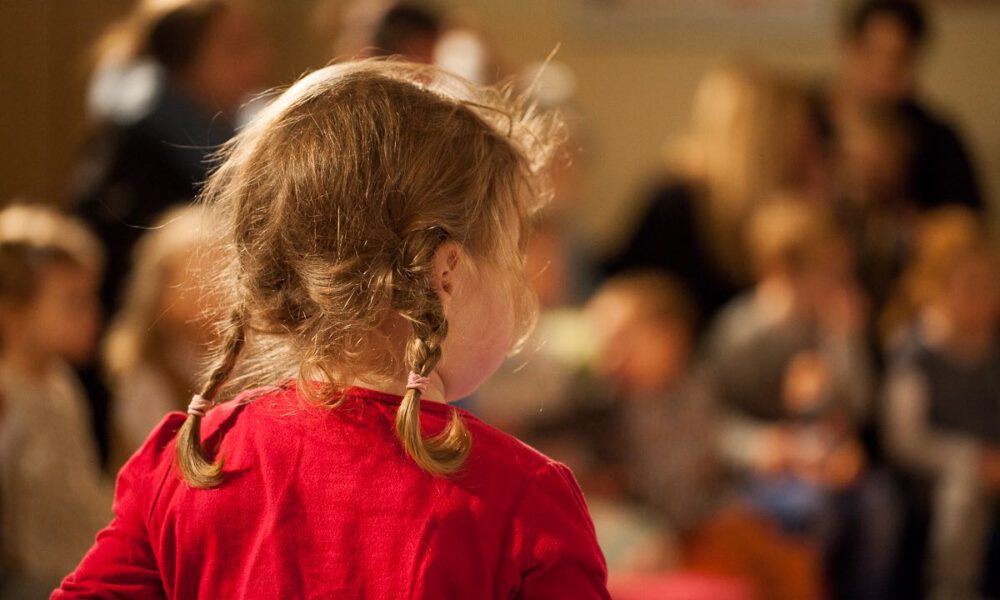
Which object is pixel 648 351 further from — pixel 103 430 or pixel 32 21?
pixel 32 21

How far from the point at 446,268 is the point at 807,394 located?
8.32 ft

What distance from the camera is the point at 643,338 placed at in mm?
3217

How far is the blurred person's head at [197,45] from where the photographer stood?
8.95 feet

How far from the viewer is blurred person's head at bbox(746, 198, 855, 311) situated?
3391mm

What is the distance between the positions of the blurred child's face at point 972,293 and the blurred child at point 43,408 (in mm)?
2295

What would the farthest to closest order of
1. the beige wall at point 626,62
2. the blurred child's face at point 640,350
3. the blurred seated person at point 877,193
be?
the beige wall at point 626,62 < the blurred seated person at point 877,193 < the blurred child's face at point 640,350

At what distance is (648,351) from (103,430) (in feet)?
4.51

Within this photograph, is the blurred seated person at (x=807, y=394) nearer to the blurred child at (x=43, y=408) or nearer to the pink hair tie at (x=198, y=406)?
the blurred child at (x=43, y=408)

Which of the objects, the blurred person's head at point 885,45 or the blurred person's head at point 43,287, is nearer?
the blurred person's head at point 43,287

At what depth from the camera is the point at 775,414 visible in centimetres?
339

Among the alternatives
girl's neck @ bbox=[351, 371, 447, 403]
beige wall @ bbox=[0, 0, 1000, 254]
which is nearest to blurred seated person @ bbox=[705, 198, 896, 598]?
beige wall @ bbox=[0, 0, 1000, 254]

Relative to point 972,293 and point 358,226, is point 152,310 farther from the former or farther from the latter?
point 972,293

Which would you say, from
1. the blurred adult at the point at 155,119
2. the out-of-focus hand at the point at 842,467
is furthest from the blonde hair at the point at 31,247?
the out-of-focus hand at the point at 842,467

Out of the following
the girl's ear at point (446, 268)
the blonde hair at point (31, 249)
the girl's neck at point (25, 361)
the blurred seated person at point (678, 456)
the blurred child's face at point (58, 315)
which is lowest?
the blurred seated person at point (678, 456)
